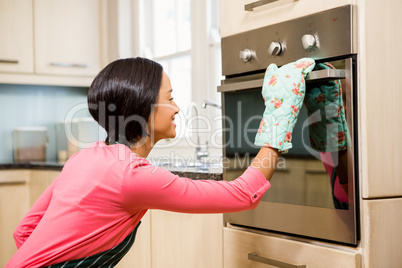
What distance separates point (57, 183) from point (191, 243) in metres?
0.70

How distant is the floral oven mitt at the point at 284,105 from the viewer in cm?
116

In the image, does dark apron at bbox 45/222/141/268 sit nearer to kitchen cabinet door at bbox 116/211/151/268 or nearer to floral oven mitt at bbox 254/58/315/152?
floral oven mitt at bbox 254/58/315/152

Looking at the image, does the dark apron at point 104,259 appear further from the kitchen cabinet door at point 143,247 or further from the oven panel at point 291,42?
the kitchen cabinet door at point 143,247

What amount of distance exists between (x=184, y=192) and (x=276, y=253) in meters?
0.43

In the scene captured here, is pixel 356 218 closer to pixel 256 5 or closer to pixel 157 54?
pixel 256 5

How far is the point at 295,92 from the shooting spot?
1.17 m

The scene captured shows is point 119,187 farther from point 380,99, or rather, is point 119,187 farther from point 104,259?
point 380,99

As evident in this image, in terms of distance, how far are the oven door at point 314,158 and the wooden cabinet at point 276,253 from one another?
1.2 inches

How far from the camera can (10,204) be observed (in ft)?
9.72

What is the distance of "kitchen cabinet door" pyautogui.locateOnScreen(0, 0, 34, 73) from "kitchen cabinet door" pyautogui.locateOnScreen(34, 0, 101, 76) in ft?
0.16

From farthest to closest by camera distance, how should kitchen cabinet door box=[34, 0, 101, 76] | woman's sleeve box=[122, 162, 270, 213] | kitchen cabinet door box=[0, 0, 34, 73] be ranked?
kitchen cabinet door box=[34, 0, 101, 76] < kitchen cabinet door box=[0, 0, 34, 73] < woman's sleeve box=[122, 162, 270, 213]

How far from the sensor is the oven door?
3.86 ft

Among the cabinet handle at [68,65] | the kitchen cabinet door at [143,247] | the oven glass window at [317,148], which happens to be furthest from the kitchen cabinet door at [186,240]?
the cabinet handle at [68,65]

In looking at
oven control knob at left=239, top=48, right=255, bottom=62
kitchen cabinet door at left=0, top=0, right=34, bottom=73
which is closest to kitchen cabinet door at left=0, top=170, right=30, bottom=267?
kitchen cabinet door at left=0, top=0, right=34, bottom=73
